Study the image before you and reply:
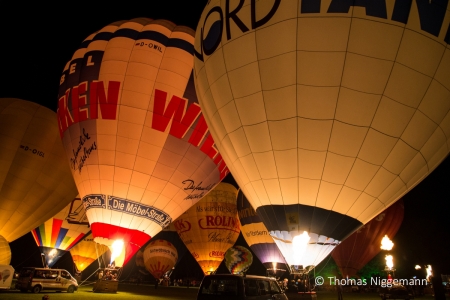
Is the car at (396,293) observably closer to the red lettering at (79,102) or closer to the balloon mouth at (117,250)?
the balloon mouth at (117,250)

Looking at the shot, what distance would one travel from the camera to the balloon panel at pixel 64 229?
15.2 m

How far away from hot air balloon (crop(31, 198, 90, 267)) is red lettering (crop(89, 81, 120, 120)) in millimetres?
7690

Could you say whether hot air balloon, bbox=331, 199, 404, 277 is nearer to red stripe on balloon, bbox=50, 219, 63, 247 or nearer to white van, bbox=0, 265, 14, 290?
red stripe on balloon, bbox=50, 219, 63, 247

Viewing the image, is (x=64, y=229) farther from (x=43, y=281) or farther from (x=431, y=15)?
(x=431, y=15)

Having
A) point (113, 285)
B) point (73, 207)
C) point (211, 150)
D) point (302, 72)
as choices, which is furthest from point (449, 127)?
point (73, 207)

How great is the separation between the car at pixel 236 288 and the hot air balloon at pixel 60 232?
12029 millimetres

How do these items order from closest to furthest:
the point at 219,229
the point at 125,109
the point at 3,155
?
the point at 125,109 < the point at 3,155 < the point at 219,229

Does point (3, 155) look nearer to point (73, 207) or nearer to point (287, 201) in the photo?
point (73, 207)

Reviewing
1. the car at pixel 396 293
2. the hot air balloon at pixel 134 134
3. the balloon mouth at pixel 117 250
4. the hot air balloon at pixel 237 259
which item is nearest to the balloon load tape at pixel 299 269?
the hot air balloon at pixel 134 134

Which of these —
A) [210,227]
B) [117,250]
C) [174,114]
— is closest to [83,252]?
[210,227]

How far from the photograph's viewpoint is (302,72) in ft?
16.6

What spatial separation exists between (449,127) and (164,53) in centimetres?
680

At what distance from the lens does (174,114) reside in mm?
9289

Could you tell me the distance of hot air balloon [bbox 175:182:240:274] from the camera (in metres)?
16.8
